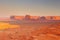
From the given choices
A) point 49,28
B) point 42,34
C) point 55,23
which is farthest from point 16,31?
point 55,23

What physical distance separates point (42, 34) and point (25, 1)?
70 cm

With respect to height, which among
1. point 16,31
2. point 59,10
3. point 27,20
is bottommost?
point 16,31

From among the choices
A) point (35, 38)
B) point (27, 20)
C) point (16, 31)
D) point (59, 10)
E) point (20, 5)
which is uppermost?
point (20, 5)

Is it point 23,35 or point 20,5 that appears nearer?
point 23,35

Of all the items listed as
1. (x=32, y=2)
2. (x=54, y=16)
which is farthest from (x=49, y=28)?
(x=32, y=2)

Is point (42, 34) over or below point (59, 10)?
below

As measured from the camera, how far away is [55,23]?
216cm

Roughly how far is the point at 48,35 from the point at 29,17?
1.58 feet

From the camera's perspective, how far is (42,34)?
2.04 meters

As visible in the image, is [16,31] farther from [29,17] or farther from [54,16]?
[54,16]

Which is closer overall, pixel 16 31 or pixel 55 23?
pixel 16 31

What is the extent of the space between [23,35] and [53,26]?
1.95ft

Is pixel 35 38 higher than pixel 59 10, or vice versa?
pixel 59 10

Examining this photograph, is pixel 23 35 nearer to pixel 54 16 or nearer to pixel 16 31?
pixel 16 31
